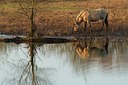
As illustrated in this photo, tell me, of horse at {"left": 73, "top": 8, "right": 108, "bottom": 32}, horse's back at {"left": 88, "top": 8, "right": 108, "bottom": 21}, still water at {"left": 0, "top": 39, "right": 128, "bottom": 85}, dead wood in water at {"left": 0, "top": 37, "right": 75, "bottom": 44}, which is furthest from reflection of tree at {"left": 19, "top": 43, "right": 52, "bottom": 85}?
horse's back at {"left": 88, "top": 8, "right": 108, "bottom": 21}

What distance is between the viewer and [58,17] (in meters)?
31.3

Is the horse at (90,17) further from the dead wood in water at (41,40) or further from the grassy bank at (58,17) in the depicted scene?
the dead wood in water at (41,40)

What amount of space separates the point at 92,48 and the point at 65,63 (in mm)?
Answer: 3353

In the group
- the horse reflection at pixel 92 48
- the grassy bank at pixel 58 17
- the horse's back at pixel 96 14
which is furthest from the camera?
the horse's back at pixel 96 14

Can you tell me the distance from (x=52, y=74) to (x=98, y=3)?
19.7 meters

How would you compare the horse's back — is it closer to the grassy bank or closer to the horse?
the horse

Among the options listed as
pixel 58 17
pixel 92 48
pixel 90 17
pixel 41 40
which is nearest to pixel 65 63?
pixel 92 48

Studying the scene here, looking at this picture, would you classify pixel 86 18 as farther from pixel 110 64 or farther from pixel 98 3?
pixel 98 3

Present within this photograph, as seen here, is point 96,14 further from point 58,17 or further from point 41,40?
point 41,40

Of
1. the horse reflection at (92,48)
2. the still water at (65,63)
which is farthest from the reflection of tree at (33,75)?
the horse reflection at (92,48)

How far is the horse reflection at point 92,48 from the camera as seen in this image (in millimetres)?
22670

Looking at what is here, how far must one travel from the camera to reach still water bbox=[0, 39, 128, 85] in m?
18.3

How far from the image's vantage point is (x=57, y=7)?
120ft

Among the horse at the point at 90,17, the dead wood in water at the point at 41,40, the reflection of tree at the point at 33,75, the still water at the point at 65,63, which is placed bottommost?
the reflection of tree at the point at 33,75
